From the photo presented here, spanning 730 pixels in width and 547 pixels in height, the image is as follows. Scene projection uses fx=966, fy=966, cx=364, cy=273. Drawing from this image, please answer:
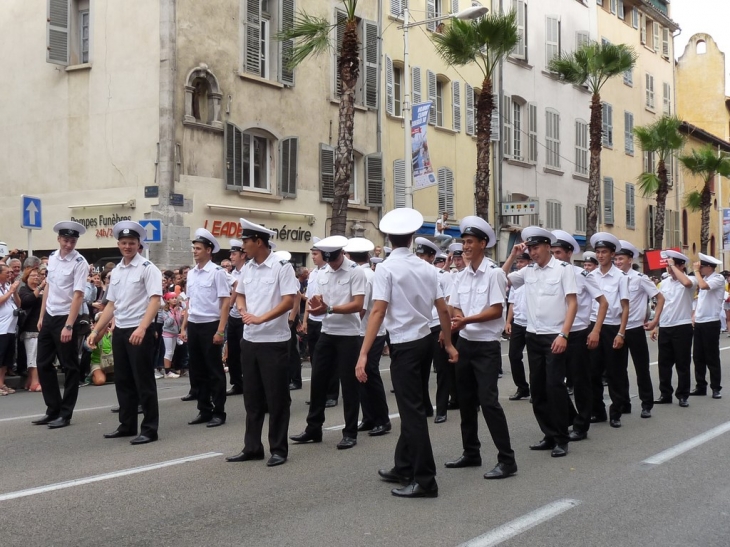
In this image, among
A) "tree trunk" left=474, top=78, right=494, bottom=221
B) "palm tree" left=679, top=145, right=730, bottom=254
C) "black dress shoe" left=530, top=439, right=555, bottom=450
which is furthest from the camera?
"palm tree" left=679, top=145, right=730, bottom=254

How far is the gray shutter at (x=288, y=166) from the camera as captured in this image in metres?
25.0

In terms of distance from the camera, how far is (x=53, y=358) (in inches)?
387

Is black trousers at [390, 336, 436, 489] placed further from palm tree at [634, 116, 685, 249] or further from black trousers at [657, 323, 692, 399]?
palm tree at [634, 116, 685, 249]

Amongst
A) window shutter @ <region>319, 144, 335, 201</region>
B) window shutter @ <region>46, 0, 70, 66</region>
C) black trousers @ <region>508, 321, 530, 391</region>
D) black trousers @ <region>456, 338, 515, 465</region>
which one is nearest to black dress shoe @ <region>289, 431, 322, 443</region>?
black trousers @ <region>456, 338, 515, 465</region>

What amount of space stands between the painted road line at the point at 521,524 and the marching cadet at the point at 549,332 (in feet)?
5.80

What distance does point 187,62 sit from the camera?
74.0 ft

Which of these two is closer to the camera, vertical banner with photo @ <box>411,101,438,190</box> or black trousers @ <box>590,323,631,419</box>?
black trousers @ <box>590,323,631,419</box>

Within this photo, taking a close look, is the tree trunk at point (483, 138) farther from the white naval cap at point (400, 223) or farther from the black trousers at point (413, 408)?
the black trousers at point (413, 408)

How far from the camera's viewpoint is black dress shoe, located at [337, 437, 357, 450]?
858 centimetres

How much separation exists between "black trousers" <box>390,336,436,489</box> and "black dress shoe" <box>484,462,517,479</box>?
2.23ft

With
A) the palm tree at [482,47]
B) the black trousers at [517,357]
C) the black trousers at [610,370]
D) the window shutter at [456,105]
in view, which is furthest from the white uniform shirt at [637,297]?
the window shutter at [456,105]

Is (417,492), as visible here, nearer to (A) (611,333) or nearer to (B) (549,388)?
(B) (549,388)

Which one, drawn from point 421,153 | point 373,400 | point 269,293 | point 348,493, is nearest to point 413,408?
point 348,493

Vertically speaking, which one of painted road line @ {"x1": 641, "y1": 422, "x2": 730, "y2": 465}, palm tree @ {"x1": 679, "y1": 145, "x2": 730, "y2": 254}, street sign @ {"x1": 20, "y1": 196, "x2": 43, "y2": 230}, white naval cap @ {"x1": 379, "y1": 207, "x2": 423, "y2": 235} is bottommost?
painted road line @ {"x1": 641, "y1": 422, "x2": 730, "y2": 465}
